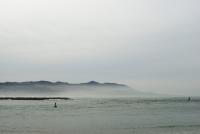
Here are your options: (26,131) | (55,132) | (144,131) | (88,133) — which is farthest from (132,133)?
(26,131)

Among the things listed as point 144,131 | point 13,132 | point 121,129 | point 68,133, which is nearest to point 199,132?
point 144,131

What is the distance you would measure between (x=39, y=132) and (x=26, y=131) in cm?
163

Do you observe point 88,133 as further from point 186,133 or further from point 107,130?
point 186,133

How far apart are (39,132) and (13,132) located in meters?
2.73

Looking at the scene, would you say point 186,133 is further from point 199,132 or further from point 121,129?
point 121,129

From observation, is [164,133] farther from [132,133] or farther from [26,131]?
[26,131]

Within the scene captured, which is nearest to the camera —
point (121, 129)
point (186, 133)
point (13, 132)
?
point (186, 133)

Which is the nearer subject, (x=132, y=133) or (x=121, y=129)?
(x=132, y=133)

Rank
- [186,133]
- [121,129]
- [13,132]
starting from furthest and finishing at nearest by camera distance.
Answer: [121,129]
[13,132]
[186,133]

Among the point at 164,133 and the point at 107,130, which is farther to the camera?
the point at 107,130

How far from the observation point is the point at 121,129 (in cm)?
4197

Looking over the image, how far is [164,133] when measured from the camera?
37.2 metres

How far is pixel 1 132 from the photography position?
38844 mm

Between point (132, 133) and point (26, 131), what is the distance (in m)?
11.3
